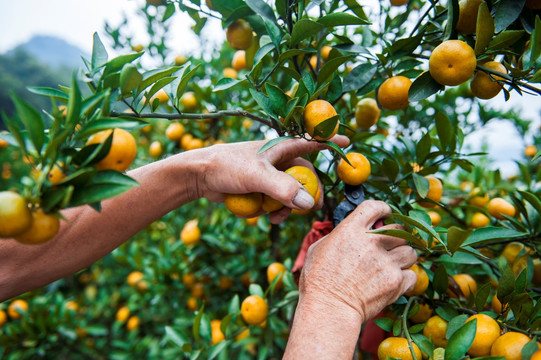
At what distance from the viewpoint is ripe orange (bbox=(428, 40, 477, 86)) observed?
0.78 m

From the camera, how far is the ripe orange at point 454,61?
30.6 inches

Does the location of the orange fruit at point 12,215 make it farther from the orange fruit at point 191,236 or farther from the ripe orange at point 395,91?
the orange fruit at point 191,236

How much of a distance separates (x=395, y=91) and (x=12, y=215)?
886mm

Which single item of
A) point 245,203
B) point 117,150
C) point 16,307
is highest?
point 117,150

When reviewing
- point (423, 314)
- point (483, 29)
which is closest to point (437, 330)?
point (423, 314)

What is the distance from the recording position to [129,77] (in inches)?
27.2

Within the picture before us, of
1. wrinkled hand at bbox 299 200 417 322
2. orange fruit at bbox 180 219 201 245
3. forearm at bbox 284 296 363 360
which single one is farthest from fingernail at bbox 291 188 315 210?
orange fruit at bbox 180 219 201 245

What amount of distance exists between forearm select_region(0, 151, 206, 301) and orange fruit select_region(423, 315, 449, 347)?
77 centimetres

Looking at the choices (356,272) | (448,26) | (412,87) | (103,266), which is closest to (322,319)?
(356,272)

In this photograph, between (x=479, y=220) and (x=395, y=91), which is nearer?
(x=395, y=91)

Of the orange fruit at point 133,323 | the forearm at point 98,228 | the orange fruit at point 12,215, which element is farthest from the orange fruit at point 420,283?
the orange fruit at point 133,323

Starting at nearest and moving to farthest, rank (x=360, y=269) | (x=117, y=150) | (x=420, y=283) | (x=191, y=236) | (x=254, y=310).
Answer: (x=117, y=150) → (x=360, y=269) → (x=420, y=283) → (x=254, y=310) → (x=191, y=236)

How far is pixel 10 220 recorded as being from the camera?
493mm

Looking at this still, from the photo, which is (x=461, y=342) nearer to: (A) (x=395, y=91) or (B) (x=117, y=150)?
(A) (x=395, y=91)
